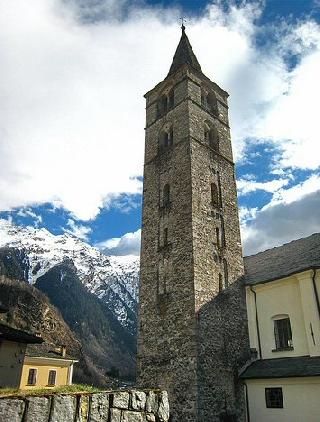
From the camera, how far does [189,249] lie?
19.9m

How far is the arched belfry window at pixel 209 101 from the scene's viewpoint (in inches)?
1094

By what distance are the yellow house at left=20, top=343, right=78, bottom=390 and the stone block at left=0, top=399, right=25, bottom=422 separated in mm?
25928

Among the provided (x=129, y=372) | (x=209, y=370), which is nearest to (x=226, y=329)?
(x=209, y=370)

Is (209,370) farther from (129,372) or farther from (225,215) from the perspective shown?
(129,372)

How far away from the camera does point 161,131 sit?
26.7 m

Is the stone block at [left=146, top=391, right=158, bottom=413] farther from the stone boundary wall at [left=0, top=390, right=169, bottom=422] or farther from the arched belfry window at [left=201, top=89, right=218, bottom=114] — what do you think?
the arched belfry window at [left=201, top=89, right=218, bottom=114]

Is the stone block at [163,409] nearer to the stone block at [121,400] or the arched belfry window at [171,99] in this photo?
the stone block at [121,400]

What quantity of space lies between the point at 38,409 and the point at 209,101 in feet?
89.4

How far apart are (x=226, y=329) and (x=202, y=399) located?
387cm

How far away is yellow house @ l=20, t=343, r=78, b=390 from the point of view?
27875 millimetres

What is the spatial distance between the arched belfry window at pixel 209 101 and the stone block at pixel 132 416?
24538 millimetres

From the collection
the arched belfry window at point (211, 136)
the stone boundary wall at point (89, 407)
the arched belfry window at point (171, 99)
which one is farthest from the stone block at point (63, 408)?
the arched belfry window at point (171, 99)

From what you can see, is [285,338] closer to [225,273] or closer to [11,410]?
[225,273]

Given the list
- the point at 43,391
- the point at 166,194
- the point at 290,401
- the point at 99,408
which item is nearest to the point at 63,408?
the point at 43,391
